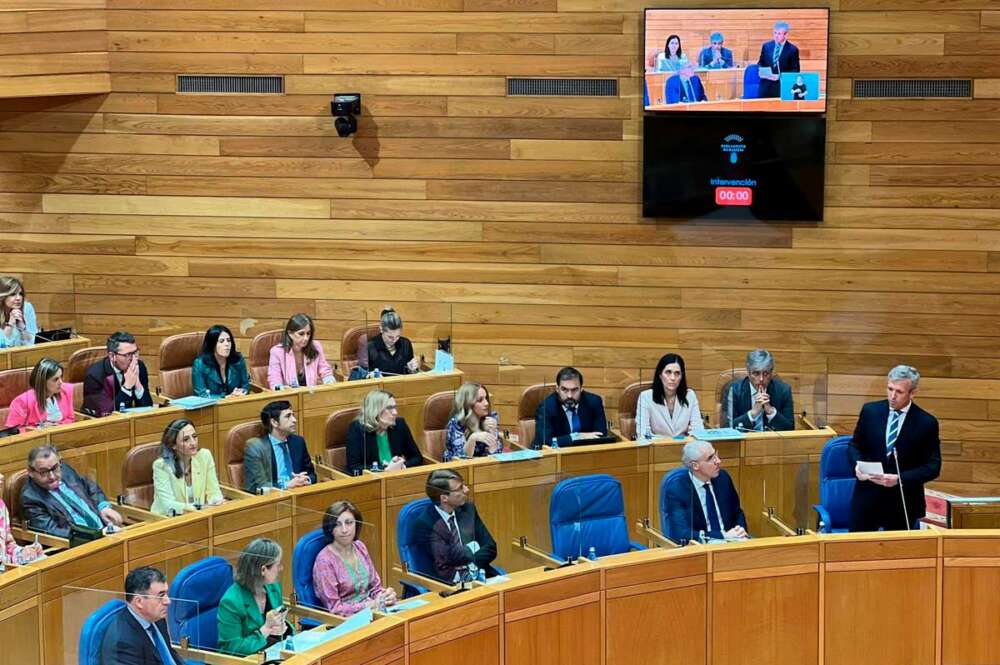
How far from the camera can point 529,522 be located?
19.0 ft

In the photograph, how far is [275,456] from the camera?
20.3 feet

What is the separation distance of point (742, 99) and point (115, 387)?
13.5 ft

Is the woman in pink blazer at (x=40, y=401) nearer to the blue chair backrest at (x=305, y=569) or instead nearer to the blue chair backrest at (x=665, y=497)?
the blue chair backrest at (x=305, y=569)

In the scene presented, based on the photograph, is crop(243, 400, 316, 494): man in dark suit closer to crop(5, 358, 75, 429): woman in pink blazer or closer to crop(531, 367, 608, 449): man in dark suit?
crop(5, 358, 75, 429): woman in pink blazer

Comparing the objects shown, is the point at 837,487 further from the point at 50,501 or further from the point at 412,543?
the point at 50,501

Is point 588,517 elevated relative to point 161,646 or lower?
elevated

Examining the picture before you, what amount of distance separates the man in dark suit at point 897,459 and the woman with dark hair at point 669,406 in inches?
42.4

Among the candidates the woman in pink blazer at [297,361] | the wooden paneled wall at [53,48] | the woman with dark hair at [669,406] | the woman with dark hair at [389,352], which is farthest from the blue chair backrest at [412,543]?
the wooden paneled wall at [53,48]

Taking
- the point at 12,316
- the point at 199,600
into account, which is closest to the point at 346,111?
the point at 12,316

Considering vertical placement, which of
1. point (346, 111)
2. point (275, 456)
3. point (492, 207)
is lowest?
point (275, 456)

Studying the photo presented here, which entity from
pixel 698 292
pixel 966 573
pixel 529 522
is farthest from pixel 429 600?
pixel 698 292

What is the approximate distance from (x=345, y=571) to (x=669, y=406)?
2501 millimetres

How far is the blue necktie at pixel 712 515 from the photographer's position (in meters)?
5.80

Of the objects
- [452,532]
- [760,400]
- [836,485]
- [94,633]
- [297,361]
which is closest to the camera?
[94,633]
